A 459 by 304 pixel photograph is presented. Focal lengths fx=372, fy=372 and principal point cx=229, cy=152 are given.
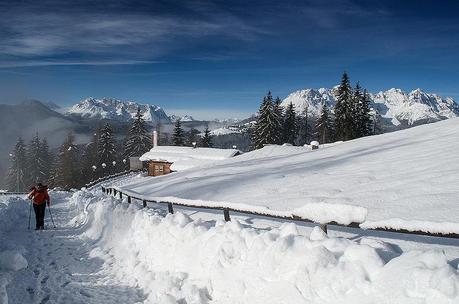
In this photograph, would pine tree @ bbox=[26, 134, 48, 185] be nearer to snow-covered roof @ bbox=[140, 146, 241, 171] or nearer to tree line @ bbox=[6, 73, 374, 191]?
tree line @ bbox=[6, 73, 374, 191]

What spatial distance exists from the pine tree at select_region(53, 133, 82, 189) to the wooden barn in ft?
63.6

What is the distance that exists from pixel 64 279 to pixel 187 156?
44080 mm

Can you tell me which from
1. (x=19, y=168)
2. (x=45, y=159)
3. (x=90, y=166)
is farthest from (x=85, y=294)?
(x=45, y=159)

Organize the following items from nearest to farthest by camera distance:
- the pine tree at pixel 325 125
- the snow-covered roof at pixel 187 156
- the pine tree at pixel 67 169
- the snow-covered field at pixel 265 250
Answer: the snow-covered field at pixel 265 250
the snow-covered roof at pixel 187 156
the pine tree at pixel 67 169
the pine tree at pixel 325 125

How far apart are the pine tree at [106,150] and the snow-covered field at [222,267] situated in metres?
61.1

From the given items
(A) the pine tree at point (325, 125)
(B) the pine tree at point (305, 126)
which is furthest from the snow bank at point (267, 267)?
(B) the pine tree at point (305, 126)

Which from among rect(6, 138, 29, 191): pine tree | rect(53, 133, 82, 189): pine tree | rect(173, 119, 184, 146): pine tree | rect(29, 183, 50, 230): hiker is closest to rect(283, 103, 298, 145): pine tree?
rect(173, 119, 184, 146): pine tree

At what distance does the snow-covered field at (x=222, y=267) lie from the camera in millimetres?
4148

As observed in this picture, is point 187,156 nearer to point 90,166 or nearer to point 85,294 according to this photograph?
point 90,166

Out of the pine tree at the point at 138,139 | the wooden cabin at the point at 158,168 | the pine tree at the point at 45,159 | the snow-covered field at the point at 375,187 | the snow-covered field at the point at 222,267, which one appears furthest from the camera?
the pine tree at the point at 45,159

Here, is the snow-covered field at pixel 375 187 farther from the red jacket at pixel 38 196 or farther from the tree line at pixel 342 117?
the tree line at pixel 342 117

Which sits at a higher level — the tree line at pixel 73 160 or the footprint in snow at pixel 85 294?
the tree line at pixel 73 160

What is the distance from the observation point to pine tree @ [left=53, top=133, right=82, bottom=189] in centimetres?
6788

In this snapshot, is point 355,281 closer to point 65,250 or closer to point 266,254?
point 266,254
